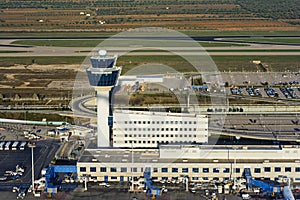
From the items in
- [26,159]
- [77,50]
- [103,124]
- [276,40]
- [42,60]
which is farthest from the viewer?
[276,40]

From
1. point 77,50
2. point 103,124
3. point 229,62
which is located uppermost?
point 77,50

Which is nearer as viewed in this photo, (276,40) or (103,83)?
(103,83)

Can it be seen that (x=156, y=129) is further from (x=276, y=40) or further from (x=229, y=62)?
(x=276, y=40)

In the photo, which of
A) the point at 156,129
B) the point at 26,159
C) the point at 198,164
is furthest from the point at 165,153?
the point at 26,159

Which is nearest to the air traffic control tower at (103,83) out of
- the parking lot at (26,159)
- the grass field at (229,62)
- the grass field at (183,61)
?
the parking lot at (26,159)

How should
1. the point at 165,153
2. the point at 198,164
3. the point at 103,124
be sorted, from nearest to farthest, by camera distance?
the point at 198,164, the point at 165,153, the point at 103,124

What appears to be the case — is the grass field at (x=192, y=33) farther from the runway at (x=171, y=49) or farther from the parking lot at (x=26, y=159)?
the parking lot at (x=26, y=159)

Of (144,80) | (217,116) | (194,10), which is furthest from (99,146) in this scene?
(194,10)

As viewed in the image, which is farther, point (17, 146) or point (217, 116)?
point (217, 116)

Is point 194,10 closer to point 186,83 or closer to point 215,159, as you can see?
point 186,83
